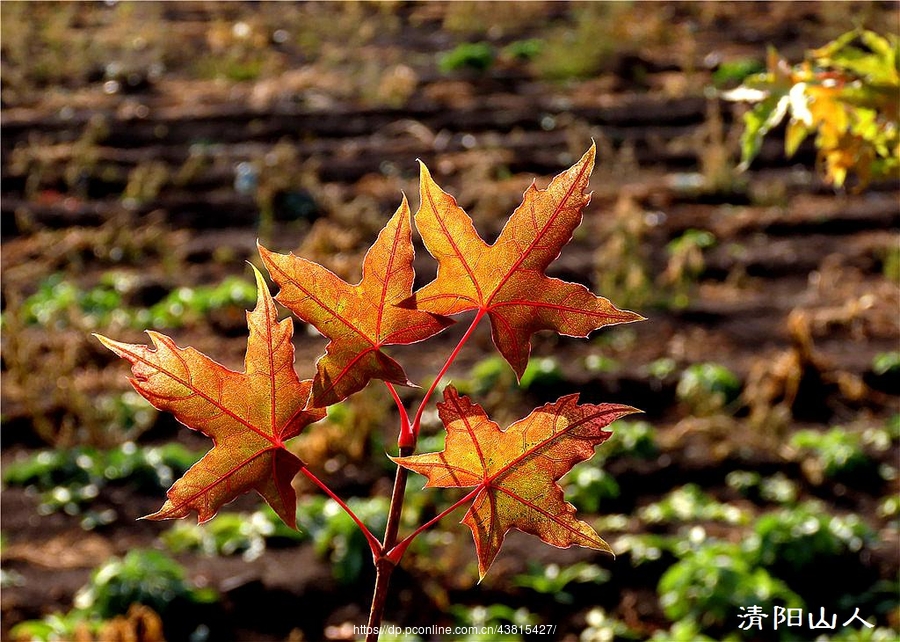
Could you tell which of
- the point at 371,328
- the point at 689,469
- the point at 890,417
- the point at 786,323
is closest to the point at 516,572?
the point at 689,469

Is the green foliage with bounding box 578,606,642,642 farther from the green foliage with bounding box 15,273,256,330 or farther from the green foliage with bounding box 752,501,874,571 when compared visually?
the green foliage with bounding box 15,273,256,330

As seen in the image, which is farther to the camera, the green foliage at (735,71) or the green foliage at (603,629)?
the green foliage at (735,71)

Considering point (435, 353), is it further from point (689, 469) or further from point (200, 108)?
point (200, 108)

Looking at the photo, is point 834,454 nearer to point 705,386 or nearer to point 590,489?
point 705,386

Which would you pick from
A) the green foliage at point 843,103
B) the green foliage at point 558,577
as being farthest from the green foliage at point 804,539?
the green foliage at point 843,103

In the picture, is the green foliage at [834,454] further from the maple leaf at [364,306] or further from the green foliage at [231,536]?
the maple leaf at [364,306]

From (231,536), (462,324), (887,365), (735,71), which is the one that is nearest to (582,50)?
(735,71)

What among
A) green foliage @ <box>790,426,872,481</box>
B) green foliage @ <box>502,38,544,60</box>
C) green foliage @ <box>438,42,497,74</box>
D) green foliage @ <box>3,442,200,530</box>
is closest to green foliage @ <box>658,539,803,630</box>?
green foliage @ <box>790,426,872,481</box>
